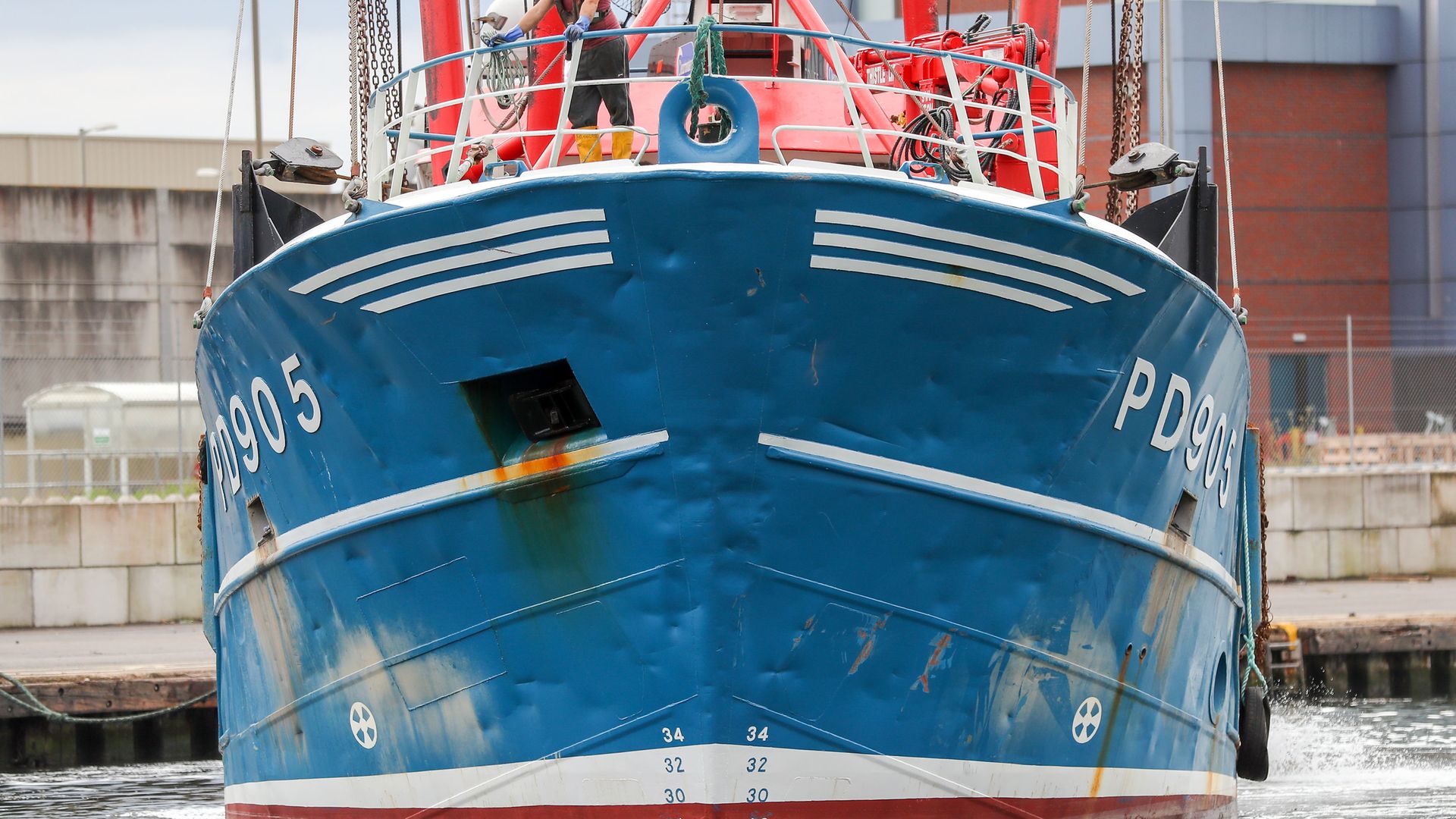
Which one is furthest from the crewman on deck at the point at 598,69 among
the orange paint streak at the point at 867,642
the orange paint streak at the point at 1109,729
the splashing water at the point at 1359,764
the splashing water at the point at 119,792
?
the splashing water at the point at 1359,764

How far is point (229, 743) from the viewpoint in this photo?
952 cm

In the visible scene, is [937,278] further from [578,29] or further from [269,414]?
[269,414]

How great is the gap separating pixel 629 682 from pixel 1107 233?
7.86 ft

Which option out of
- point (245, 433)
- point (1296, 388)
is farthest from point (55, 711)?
point (1296, 388)

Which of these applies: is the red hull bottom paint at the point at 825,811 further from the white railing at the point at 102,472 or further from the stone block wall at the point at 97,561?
the white railing at the point at 102,472

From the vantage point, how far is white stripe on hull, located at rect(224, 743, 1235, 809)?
6.88 meters

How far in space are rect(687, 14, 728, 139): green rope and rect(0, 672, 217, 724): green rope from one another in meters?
9.26

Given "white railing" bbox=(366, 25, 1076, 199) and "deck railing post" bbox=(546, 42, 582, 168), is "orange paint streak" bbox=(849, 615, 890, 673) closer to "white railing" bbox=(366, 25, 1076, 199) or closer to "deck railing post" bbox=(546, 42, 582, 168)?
"white railing" bbox=(366, 25, 1076, 199)

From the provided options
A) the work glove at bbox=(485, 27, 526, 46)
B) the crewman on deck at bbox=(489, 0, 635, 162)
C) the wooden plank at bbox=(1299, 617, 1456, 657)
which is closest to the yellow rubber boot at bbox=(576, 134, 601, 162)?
the crewman on deck at bbox=(489, 0, 635, 162)

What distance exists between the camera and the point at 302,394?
743 centimetres

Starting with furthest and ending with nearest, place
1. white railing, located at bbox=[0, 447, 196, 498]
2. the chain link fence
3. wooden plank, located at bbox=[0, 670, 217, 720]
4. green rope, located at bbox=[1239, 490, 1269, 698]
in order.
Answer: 1. the chain link fence
2. white railing, located at bbox=[0, 447, 196, 498]
3. wooden plank, located at bbox=[0, 670, 217, 720]
4. green rope, located at bbox=[1239, 490, 1269, 698]

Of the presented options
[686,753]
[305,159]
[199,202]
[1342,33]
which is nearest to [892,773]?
[686,753]

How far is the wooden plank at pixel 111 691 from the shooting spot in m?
14.7

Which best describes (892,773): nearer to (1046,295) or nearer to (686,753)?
(686,753)
